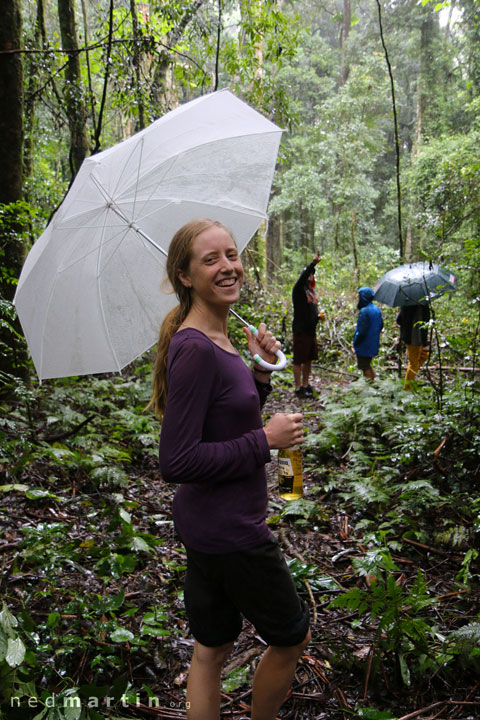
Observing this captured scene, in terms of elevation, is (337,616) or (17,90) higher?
(17,90)

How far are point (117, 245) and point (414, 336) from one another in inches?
231

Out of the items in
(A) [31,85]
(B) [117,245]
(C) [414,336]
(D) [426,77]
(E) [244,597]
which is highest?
(D) [426,77]

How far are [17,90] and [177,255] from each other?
4.46 m

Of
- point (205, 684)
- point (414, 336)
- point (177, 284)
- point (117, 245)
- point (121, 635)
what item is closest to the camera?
point (205, 684)

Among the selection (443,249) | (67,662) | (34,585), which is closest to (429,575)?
(67,662)

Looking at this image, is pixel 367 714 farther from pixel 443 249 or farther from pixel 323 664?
pixel 443 249

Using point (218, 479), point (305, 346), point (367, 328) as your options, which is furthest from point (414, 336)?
point (218, 479)

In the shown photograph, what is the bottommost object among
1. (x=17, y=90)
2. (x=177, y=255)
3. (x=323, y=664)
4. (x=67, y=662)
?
(x=323, y=664)

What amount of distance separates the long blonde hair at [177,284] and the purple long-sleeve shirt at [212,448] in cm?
26

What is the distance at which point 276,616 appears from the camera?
171 centimetres

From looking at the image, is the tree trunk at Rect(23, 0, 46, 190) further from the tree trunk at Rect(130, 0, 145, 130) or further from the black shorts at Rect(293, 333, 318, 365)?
the black shorts at Rect(293, 333, 318, 365)

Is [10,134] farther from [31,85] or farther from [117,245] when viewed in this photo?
[31,85]

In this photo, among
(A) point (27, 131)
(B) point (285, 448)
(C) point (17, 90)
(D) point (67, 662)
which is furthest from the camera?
(A) point (27, 131)

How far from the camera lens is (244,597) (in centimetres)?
171
